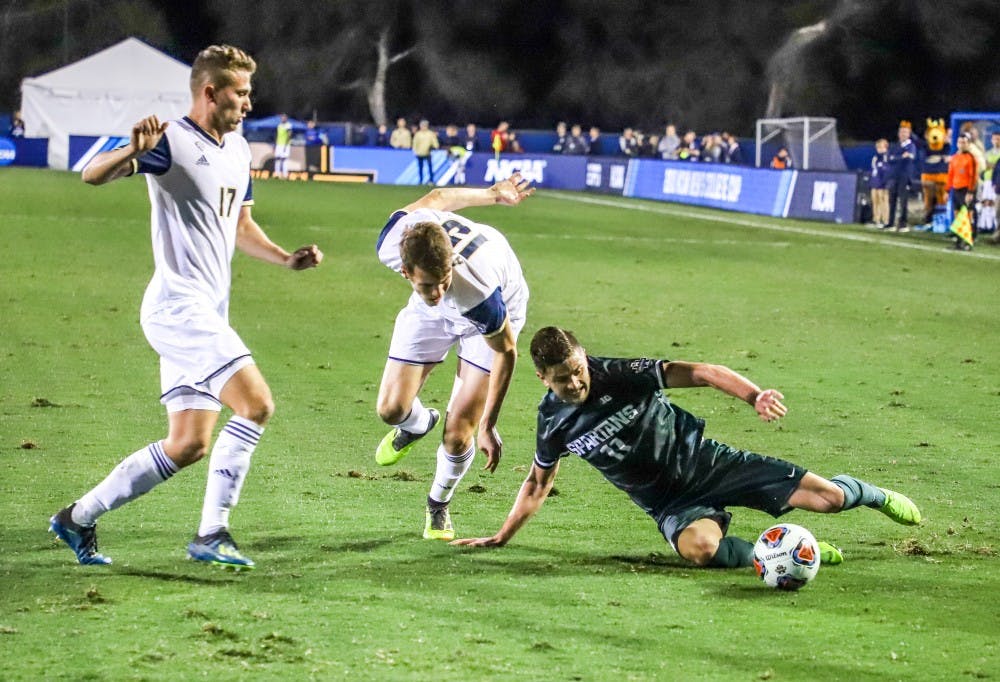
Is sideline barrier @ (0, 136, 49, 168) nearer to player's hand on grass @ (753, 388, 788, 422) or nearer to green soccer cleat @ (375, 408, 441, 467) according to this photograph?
green soccer cleat @ (375, 408, 441, 467)

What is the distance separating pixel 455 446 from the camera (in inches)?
304

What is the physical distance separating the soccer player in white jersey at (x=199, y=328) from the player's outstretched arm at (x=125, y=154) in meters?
0.25

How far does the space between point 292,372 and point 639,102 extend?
52.9 m

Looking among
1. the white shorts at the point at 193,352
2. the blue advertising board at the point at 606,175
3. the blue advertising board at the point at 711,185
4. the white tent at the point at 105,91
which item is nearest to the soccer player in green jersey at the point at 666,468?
the white shorts at the point at 193,352

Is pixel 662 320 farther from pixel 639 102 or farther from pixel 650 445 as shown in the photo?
pixel 639 102

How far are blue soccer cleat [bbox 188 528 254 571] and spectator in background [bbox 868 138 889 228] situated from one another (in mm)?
25250

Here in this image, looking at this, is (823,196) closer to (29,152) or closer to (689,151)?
(689,151)

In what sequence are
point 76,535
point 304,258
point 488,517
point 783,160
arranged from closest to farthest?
point 76,535
point 304,258
point 488,517
point 783,160

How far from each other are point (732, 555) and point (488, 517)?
162cm

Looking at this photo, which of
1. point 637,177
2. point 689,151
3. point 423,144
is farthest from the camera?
point 689,151

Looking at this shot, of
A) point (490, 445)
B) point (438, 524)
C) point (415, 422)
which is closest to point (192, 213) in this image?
point (490, 445)

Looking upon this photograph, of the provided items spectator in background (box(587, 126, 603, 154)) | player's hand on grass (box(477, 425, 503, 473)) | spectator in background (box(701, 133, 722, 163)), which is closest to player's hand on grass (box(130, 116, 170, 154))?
player's hand on grass (box(477, 425, 503, 473))

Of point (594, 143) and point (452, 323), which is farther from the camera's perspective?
point (594, 143)

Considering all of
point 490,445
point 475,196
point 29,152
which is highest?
point 475,196
